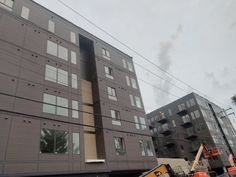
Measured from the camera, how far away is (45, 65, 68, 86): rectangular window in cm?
1892

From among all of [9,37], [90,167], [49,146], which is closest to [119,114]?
[90,167]

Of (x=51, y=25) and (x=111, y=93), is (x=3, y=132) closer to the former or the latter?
(x=111, y=93)

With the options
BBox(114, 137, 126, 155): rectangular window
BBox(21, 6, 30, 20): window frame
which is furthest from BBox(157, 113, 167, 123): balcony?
BBox(21, 6, 30, 20): window frame

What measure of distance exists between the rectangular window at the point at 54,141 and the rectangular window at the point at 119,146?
651cm

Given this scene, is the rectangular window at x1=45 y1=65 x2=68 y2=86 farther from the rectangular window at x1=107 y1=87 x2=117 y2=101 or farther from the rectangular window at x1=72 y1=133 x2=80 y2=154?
the rectangular window at x1=107 y1=87 x2=117 y2=101

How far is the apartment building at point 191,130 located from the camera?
1666 inches

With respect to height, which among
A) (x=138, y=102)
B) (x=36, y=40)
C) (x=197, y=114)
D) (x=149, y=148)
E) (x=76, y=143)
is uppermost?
(x=36, y=40)

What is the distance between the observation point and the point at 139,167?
71.7 ft

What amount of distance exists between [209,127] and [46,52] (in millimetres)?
39615

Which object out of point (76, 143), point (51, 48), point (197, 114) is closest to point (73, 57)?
point (51, 48)

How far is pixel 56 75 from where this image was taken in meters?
19.6

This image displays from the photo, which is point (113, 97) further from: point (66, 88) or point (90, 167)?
point (90, 167)

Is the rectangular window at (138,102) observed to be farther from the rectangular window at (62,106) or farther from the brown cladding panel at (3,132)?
the brown cladding panel at (3,132)

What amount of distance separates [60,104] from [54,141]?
12.4 ft
